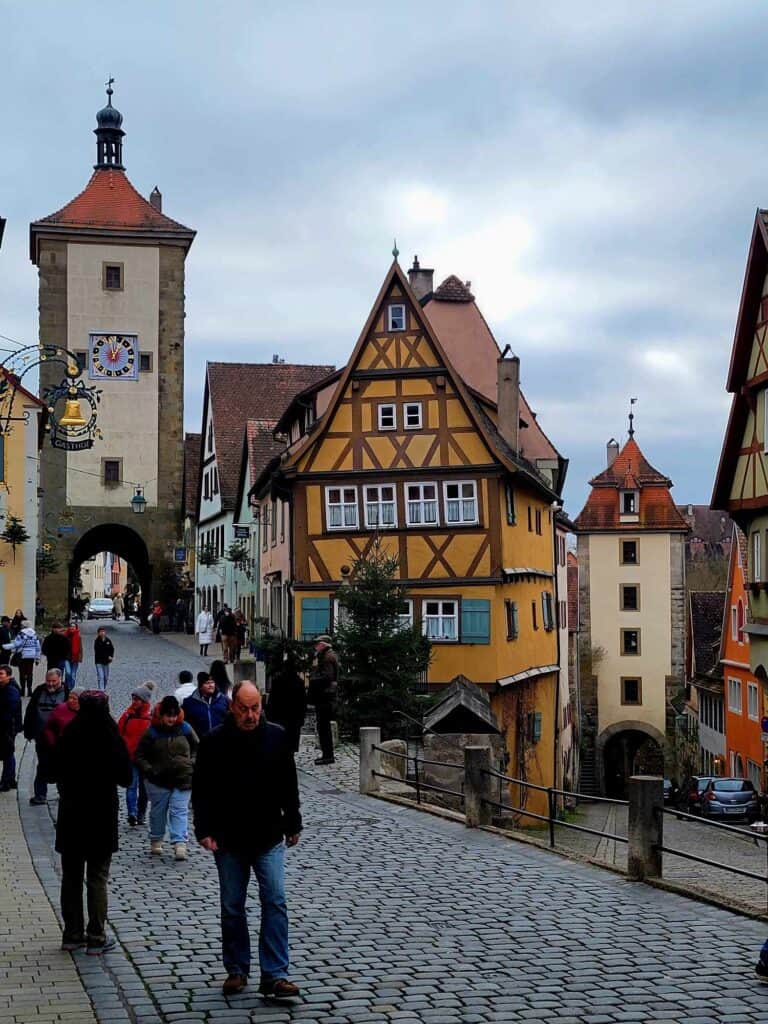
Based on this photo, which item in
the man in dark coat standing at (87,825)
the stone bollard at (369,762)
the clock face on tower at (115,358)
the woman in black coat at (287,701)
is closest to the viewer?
the man in dark coat standing at (87,825)

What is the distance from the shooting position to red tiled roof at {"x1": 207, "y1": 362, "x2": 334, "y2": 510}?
59594mm

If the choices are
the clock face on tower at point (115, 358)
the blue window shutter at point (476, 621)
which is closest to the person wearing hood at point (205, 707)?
the blue window shutter at point (476, 621)

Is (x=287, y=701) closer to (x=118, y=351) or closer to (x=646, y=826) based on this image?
(x=646, y=826)

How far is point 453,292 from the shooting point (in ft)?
151

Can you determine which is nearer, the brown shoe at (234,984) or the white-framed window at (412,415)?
the brown shoe at (234,984)

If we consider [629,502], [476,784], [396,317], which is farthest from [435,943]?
[629,502]

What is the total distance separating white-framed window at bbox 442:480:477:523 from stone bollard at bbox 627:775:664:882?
24.5 m

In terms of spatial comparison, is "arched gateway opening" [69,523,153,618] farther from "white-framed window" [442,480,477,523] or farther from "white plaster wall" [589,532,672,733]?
"white-framed window" [442,480,477,523]

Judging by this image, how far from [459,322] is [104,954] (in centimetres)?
3742

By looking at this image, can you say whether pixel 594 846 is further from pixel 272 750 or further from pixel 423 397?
pixel 272 750

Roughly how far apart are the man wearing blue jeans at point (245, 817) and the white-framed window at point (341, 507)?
96.5 ft

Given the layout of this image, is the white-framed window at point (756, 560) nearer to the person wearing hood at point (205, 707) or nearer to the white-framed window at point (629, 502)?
the person wearing hood at point (205, 707)

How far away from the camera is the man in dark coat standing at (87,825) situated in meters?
9.71

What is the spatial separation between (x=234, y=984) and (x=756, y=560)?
2507 centimetres
